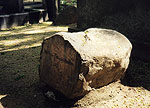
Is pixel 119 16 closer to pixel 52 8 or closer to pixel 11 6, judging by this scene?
pixel 52 8

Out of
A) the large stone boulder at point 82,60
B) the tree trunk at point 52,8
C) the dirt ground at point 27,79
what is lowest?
the dirt ground at point 27,79

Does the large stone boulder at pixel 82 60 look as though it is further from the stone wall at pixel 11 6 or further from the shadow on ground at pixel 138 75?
the stone wall at pixel 11 6

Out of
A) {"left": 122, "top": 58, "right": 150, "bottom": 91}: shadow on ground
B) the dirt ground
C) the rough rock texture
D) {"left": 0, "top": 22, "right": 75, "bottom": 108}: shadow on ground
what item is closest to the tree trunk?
the rough rock texture

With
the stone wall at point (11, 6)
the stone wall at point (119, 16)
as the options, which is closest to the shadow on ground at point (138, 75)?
the stone wall at point (119, 16)

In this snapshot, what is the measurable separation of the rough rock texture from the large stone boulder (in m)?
6.75

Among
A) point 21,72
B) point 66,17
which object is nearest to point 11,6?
point 66,17

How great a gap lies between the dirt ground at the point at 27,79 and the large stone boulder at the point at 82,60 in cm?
35

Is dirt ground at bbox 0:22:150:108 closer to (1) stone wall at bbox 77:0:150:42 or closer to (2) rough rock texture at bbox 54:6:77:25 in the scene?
(1) stone wall at bbox 77:0:150:42

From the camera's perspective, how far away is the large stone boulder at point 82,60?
3.51 m

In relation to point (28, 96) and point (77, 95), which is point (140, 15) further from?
point (28, 96)

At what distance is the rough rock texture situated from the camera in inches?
429

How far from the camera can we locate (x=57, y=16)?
1104 centimetres

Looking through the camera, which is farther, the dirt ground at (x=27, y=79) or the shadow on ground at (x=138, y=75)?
the shadow on ground at (x=138, y=75)

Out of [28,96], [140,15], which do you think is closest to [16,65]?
[28,96]
